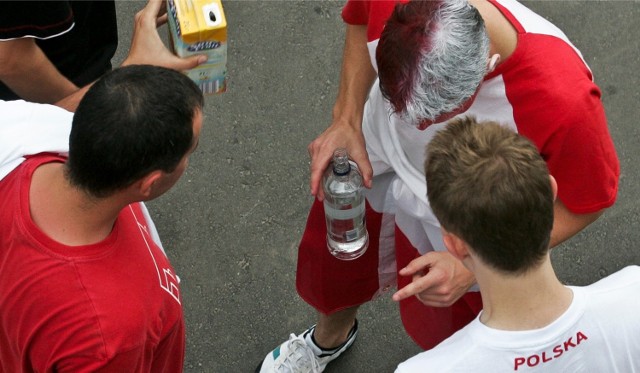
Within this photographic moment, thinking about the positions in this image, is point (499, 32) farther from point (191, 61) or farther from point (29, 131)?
point (29, 131)

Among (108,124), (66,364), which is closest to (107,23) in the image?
(108,124)

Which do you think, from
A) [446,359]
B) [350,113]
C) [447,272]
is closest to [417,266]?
[447,272]

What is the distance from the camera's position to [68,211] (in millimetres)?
2166

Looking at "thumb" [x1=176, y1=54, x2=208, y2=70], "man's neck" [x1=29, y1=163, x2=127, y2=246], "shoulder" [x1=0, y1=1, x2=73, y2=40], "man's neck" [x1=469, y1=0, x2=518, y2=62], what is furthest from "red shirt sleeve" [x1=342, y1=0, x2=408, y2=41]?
"man's neck" [x1=29, y1=163, x2=127, y2=246]

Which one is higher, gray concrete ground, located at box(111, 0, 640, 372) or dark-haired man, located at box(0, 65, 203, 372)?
dark-haired man, located at box(0, 65, 203, 372)

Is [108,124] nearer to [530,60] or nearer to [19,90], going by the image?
[19,90]

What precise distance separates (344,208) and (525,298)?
109cm

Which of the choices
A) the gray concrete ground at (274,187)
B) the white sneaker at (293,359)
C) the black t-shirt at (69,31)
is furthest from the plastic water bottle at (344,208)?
the black t-shirt at (69,31)

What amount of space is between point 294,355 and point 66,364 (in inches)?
66.4

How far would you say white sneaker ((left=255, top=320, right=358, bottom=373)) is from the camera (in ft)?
12.0

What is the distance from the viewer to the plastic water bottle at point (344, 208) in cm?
298

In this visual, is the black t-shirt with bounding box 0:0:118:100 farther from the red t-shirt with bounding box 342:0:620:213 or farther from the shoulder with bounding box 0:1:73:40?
the red t-shirt with bounding box 342:0:620:213

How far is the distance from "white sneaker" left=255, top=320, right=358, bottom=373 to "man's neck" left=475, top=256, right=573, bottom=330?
1.68m

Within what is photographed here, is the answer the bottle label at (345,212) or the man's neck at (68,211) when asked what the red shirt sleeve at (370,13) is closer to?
the bottle label at (345,212)
